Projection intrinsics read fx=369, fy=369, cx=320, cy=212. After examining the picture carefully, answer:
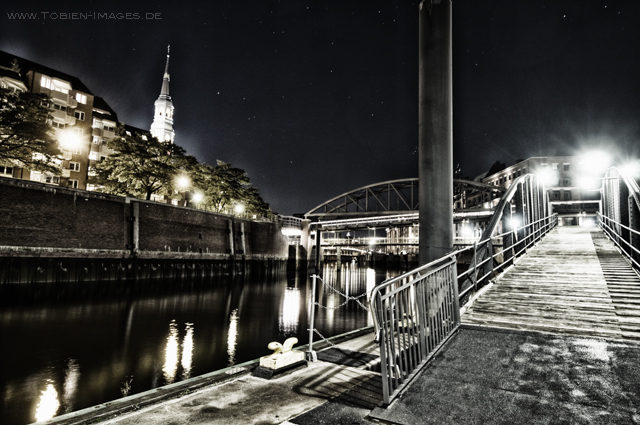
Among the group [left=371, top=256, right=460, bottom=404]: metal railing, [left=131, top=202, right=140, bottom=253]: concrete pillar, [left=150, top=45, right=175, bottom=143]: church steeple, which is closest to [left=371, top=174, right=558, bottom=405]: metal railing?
[left=371, top=256, right=460, bottom=404]: metal railing

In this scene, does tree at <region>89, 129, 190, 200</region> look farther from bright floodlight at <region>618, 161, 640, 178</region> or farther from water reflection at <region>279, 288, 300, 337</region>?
bright floodlight at <region>618, 161, 640, 178</region>

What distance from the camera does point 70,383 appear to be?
37.6 ft

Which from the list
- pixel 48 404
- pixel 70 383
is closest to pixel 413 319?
pixel 48 404

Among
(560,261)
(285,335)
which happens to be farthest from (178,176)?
(560,261)

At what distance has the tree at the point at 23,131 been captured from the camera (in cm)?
3303

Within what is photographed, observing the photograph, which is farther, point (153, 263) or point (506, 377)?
point (153, 263)

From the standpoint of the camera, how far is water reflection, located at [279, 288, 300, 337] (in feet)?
69.5

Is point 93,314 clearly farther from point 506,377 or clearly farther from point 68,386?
point 506,377

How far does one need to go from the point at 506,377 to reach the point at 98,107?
8278 centimetres

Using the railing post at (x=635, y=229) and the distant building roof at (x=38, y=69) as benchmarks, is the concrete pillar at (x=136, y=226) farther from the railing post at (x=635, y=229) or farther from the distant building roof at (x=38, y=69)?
the railing post at (x=635, y=229)

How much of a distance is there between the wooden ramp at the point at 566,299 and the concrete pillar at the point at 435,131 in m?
1.88

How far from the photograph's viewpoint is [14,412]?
9.24 meters

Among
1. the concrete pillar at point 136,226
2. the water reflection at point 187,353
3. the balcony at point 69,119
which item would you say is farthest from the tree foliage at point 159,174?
the water reflection at point 187,353

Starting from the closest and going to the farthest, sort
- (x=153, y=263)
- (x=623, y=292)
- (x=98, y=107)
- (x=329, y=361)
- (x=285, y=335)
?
1. (x=329, y=361)
2. (x=623, y=292)
3. (x=285, y=335)
4. (x=153, y=263)
5. (x=98, y=107)
